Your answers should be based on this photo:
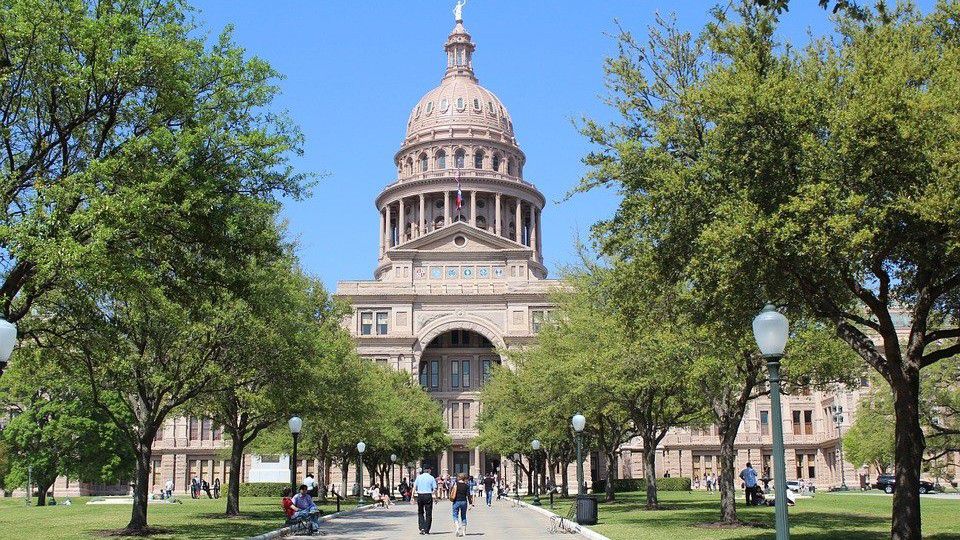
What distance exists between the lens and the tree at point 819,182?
17.9 meters

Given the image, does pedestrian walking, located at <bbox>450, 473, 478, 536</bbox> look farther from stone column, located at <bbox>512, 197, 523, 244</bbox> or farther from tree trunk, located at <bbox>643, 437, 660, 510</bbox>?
stone column, located at <bbox>512, 197, 523, 244</bbox>

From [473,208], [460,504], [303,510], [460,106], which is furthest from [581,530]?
[460,106]

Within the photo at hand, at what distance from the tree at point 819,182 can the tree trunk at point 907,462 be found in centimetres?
3

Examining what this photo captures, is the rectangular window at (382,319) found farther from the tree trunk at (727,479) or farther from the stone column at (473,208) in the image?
the tree trunk at (727,479)

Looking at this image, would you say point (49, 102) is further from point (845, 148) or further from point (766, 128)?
point (845, 148)

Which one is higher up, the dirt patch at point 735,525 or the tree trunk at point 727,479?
the tree trunk at point 727,479

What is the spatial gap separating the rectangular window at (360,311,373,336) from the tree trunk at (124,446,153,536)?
263ft

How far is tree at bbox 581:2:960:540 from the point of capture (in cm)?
1786

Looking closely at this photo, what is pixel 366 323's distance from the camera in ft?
368

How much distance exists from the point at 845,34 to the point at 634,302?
730 centimetres

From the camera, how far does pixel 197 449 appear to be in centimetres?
11138

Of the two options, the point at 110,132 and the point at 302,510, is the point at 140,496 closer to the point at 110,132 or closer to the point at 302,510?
the point at 302,510

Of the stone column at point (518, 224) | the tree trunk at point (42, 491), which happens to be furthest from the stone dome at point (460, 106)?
the tree trunk at point (42, 491)

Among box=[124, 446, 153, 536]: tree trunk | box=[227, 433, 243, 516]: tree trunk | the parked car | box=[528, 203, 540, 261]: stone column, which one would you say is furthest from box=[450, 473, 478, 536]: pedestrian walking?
box=[528, 203, 540, 261]: stone column
